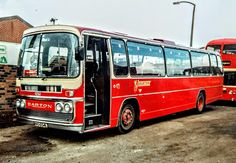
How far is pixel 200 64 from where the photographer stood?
53.6 feet

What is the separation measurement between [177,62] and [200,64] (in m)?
2.71

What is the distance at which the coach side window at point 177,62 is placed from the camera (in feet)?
43.9

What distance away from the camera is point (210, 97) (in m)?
17.7

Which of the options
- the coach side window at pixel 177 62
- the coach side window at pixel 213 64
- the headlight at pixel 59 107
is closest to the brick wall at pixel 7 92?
the headlight at pixel 59 107

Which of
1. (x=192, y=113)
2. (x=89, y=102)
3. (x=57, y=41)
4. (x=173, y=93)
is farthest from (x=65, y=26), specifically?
(x=192, y=113)

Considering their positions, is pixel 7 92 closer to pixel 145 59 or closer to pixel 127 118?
pixel 127 118

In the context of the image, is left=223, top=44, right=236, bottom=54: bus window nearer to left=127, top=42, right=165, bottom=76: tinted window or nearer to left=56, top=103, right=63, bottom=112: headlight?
left=127, top=42, right=165, bottom=76: tinted window

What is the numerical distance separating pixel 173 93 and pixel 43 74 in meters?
5.84

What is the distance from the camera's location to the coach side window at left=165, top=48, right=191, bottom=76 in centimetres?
1337

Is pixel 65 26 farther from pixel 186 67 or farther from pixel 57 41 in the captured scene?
pixel 186 67

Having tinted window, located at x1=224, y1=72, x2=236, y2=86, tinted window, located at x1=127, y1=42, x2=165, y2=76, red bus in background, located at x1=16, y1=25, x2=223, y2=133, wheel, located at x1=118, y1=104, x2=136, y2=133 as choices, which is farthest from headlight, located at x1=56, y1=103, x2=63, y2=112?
tinted window, located at x1=224, y1=72, x2=236, y2=86

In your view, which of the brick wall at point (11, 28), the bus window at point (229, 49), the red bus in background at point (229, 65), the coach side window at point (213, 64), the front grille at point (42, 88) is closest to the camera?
the front grille at point (42, 88)

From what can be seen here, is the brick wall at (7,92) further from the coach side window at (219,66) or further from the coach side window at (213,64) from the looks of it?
the coach side window at (219,66)

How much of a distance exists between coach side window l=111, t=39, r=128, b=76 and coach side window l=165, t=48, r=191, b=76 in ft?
9.64
